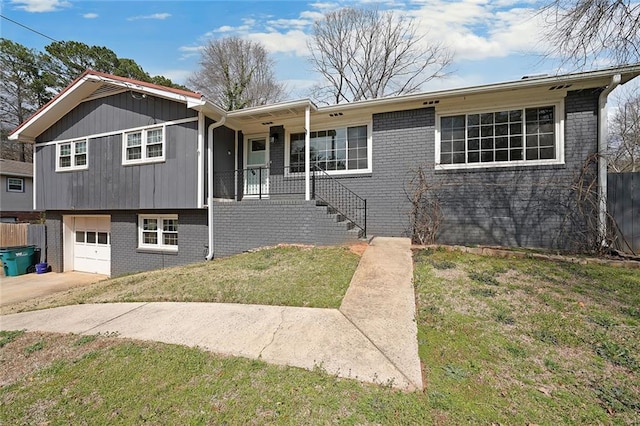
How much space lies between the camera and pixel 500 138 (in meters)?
7.42

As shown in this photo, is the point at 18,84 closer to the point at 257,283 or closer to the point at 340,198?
the point at 340,198

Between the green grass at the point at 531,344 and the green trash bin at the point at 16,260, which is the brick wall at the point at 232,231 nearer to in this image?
the green grass at the point at 531,344

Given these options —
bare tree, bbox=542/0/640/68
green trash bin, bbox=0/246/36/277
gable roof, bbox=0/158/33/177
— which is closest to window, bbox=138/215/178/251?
green trash bin, bbox=0/246/36/277

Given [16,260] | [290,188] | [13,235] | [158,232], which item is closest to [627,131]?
[290,188]

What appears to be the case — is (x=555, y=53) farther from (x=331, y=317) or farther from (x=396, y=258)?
(x=331, y=317)

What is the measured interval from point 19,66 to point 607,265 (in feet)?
113

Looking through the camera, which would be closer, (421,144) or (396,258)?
(396,258)

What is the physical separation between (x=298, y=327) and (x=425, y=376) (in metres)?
1.53

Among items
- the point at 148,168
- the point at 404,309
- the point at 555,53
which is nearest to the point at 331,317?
the point at 404,309

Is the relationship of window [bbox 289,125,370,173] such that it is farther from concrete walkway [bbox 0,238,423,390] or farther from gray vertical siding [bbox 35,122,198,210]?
concrete walkway [bbox 0,238,423,390]

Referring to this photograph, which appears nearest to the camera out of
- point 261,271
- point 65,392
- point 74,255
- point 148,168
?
point 65,392

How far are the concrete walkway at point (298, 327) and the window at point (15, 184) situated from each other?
877 inches

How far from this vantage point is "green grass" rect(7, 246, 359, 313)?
4570 millimetres

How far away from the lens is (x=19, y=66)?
21.6 m
